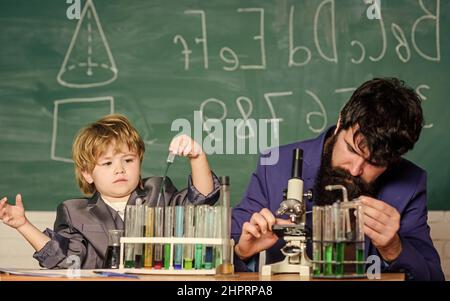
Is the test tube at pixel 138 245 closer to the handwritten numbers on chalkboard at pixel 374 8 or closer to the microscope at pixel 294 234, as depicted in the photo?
the microscope at pixel 294 234

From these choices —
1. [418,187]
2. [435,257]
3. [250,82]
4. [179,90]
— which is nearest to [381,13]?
[250,82]

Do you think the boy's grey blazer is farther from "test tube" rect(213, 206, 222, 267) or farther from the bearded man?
"test tube" rect(213, 206, 222, 267)

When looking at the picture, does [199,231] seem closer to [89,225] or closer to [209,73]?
[89,225]

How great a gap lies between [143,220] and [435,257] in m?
0.96

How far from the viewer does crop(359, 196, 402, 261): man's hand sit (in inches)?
85.7

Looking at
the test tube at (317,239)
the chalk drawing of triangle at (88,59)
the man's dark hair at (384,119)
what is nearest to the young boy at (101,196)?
the man's dark hair at (384,119)

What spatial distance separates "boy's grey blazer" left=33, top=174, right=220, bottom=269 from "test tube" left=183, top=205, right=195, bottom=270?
0.37 metres

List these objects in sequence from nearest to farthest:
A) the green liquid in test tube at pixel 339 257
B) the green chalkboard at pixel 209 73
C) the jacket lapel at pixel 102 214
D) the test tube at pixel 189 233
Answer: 1. the green liquid in test tube at pixel 339 257
2. the test tube at pixel 189 233
3. the jacket lapel at pixel 102 214
4. the green chalkboard at pixel 209 73

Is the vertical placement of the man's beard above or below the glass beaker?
above

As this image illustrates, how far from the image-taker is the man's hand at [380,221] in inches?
85.7

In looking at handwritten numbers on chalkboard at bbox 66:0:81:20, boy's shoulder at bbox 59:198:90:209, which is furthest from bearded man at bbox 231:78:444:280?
handwritten numbers on chalkboard at bbox 66:0:81:20

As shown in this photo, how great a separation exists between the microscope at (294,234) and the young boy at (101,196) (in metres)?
0.45

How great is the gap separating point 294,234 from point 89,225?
90 cm

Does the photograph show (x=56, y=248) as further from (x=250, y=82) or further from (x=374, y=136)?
(x=250, y=82)
